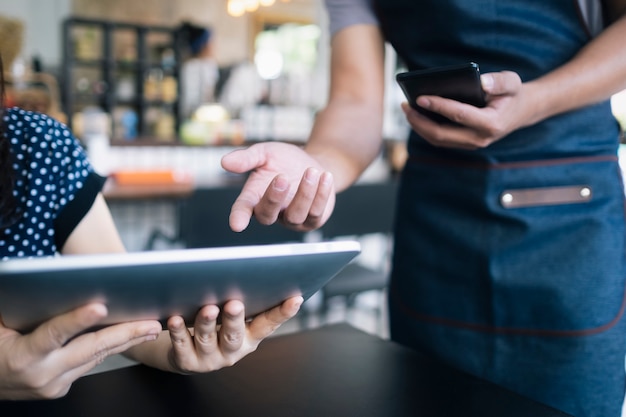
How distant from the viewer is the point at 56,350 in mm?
502

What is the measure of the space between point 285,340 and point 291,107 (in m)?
4.99

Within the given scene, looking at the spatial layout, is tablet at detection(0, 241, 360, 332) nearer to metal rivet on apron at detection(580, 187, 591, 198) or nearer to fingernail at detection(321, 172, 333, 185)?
fingernail at detection(321, 172, 333, 185)

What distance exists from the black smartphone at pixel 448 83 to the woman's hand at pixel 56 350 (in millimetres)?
443

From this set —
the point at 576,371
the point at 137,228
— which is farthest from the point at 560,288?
the point at 137,228

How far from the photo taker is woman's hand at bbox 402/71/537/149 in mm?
736

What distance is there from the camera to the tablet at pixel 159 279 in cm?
42

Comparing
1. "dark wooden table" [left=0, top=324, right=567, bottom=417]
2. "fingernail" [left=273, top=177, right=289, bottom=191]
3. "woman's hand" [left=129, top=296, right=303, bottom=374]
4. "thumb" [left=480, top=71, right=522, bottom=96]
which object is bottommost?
"dark wooden table" [left=0, top=324, right=567, bottom=417]

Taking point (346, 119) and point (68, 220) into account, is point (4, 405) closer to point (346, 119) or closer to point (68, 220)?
point (68, 220)

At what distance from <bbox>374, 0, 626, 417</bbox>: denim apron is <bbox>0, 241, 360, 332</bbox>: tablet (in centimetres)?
41

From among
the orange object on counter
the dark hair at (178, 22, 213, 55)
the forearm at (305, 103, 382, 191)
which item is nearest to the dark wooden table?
the forearm at (305, 103, 382, 191)

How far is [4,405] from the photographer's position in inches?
24.0

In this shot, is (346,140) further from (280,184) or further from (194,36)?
(194,36)

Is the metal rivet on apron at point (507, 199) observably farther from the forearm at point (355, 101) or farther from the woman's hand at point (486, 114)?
the forearm at point (355, 101)

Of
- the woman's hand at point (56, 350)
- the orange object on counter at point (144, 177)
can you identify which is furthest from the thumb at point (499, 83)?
the orange object on counter at point (144, 177)
